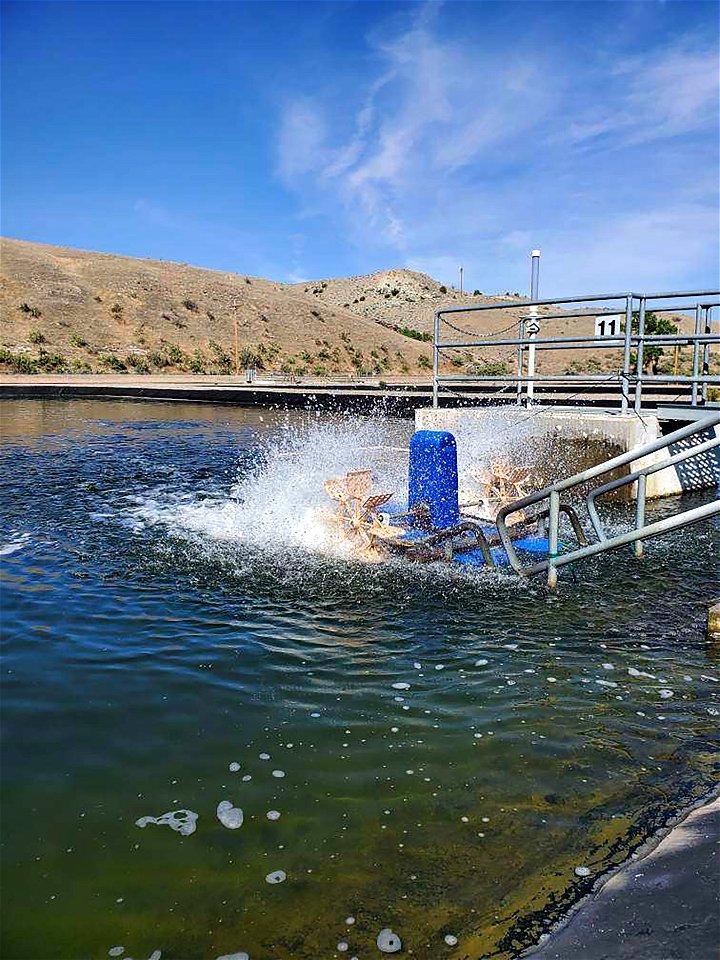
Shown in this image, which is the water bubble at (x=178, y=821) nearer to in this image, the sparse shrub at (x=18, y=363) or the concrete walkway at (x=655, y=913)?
the concrete walkway at (x=655, y=913)

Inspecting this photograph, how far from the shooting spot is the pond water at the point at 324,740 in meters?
3.02

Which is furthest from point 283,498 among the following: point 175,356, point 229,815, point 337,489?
point 175,356

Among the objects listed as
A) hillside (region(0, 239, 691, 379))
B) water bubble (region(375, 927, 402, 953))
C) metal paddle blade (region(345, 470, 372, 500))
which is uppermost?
hillside (region(0, 239, 691, 379))

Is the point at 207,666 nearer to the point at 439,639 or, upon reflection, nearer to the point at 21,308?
the point at 439,639

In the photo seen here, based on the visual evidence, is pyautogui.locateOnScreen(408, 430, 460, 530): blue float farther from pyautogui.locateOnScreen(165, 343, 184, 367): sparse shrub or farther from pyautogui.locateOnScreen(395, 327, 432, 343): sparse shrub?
pyautogui.locateOnScreen(395, 327, 432, 343): sparse shrub

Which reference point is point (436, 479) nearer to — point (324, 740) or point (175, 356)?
point (324, 740)

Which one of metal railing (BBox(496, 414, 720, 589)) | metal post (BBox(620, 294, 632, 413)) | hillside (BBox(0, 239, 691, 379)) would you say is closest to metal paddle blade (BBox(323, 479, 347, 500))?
metal railing (BBox(496, 414, 720, 589))

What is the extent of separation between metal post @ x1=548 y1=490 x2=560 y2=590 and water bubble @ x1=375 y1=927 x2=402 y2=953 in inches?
156

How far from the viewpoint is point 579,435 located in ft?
35.0

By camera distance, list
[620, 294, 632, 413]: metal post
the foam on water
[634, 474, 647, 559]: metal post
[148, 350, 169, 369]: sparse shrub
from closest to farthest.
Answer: [634, 474, 647, 559]: metal post → the foam on water → [620, 294, 632, 413]: metal post → [148, 350, 169, 369]: sparse shrub

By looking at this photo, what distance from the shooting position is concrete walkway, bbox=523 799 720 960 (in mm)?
2451

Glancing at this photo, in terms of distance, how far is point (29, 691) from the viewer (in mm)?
4891

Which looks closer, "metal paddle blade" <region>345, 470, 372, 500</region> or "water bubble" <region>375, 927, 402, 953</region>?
"water bubble" <region>375, 927, 402, 953</region>

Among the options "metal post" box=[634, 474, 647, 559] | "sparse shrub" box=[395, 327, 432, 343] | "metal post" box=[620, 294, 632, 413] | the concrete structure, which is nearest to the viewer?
"metal post" box=[634, 474, 647, 559]
